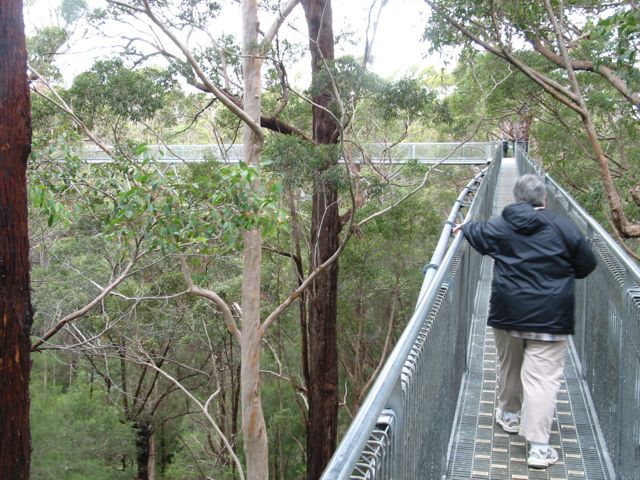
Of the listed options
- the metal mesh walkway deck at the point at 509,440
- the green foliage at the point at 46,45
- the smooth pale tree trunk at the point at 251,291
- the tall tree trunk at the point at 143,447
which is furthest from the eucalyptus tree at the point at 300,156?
the tall tree trunk at the point at 143,447

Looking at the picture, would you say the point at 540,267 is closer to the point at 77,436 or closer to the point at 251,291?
the point at 251,291

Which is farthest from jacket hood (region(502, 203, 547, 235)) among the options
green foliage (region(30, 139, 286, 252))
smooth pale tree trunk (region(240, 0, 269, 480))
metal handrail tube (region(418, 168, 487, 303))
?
smooth pale tree trunk (region(240, 0, 269, 480))

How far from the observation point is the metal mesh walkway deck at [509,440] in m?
3.90

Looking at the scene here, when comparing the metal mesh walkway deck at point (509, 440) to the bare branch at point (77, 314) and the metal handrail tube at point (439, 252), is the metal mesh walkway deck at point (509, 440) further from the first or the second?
the bare branch at point (77, 314)

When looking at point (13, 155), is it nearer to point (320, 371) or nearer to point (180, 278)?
point (320, 371)

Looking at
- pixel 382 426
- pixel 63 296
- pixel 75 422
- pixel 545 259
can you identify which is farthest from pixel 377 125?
pixel 382 426

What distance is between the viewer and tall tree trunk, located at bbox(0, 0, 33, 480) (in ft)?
18.8

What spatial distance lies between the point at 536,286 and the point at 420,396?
4.52ft

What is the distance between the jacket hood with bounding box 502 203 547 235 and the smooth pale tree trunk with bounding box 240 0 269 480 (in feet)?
29.0

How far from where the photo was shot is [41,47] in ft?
48.2

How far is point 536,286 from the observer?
12.4 feet

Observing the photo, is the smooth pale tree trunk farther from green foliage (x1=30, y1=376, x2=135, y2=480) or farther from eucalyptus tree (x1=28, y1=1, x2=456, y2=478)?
green foliage (x1=30, y1=376, x2=135, y2=480)

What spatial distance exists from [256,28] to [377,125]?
8.82m

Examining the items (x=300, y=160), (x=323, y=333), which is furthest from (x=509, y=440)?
(x=323, y=333)
